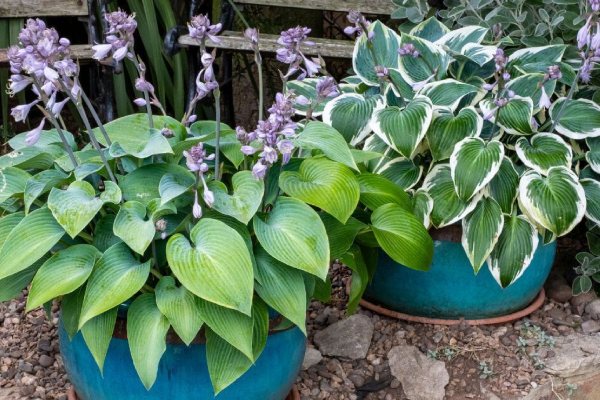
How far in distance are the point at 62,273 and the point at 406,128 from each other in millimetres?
993

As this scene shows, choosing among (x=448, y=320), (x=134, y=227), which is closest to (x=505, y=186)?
(x=448, y=320)

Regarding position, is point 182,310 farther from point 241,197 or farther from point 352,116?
point 352,116

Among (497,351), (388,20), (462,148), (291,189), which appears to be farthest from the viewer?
(388,20)

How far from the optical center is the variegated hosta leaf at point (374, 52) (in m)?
2.41

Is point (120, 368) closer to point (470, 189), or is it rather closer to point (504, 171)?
point (470, 189)

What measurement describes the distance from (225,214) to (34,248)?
15.6 inches

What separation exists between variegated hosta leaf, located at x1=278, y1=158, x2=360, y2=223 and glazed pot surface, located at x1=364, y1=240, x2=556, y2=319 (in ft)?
2.10

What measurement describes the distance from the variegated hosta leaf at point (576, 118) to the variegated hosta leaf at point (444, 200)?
0.35 meters

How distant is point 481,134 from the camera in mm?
2334

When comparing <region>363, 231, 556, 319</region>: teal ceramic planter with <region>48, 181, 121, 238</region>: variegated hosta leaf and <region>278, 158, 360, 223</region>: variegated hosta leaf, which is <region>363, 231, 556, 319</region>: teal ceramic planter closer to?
<region>278, 158, 360, 223</region>: variegated hosta leaf

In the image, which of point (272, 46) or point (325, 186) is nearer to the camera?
point (325, 186)

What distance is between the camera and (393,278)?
2389 millimetres

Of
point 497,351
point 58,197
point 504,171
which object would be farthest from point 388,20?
point 58,197

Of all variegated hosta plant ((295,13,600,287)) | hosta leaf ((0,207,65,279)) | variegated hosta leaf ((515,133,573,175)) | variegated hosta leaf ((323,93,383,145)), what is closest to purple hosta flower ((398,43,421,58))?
variegated hosta plant ((295,13,600,287))
